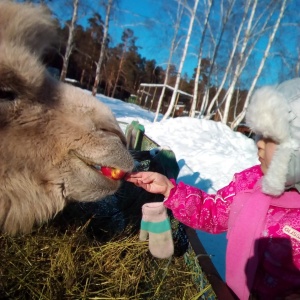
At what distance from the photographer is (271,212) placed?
1480mm

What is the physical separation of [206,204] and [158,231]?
36cm

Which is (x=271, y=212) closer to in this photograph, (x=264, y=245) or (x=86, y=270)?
(x=264, y=245)

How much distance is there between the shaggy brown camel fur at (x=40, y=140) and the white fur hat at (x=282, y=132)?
0.61 m

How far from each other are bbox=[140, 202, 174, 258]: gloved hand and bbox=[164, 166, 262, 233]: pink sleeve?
0.12 metres

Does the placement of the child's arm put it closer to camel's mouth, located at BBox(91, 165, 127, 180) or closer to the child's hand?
the child's hand

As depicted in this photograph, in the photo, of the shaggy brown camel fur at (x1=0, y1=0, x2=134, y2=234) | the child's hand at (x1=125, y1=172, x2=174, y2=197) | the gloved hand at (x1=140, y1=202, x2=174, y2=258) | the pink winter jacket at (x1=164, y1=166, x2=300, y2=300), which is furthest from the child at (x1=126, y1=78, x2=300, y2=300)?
the shaggy brown camel fur at (x1=0, y1=0, x2=134, y2=234)

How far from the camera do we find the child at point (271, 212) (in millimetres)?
1347

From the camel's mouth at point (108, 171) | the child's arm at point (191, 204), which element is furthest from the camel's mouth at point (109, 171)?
the child's arm at point (191, 204)

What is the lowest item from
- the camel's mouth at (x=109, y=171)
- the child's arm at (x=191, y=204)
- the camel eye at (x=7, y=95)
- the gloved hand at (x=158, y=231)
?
the gloved hand at (x=158, y=231)

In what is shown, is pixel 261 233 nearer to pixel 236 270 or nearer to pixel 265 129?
pixel 236 270

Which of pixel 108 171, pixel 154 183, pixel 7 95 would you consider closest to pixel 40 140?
pixel 7 95

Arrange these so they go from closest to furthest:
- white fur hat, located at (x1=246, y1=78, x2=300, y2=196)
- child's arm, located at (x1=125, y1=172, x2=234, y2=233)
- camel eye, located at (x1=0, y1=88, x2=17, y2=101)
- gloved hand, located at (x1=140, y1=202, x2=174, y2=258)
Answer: camel eye, located at (x1=0, y1=88, x2=17, y2=101) < white fur hat, located at (x1=246, y1=78, x2=300, y2=196) < gloved hand, located at (x1=140, y1=202, x2=174, y2=258) < child's arm, located at (x1=125, y1=172, x2=234, y2=233)

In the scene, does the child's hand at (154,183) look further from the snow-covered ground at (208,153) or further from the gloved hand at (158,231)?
the snow-covered ground at (208,153)

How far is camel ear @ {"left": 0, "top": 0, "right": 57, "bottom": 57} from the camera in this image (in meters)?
1.31
